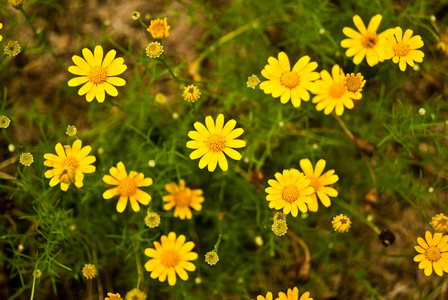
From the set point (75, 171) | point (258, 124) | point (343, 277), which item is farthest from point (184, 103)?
point (343, 277)

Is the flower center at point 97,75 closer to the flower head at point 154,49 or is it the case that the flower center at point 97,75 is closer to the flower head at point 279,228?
the flower head at point 154,49

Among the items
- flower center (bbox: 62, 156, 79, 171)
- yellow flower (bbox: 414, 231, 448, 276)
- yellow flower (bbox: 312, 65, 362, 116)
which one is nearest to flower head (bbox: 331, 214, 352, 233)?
yellow flower (bbox: 414, 231, 448, 276)

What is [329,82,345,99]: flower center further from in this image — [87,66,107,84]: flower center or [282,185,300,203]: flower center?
[87,66,107,84]: flower center

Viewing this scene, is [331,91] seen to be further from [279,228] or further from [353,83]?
[279,228]

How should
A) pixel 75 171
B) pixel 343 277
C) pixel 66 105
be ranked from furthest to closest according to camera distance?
1. pixel 66 105
2. pixel 343 277
3. pixel 75 171

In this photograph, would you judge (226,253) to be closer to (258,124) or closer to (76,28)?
(258,124)

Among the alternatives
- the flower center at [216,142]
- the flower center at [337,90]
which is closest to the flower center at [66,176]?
the flower center at [216,142]

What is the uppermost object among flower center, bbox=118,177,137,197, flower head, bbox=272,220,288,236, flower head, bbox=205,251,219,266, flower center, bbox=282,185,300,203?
flower center, bbox=118,177,137,197
